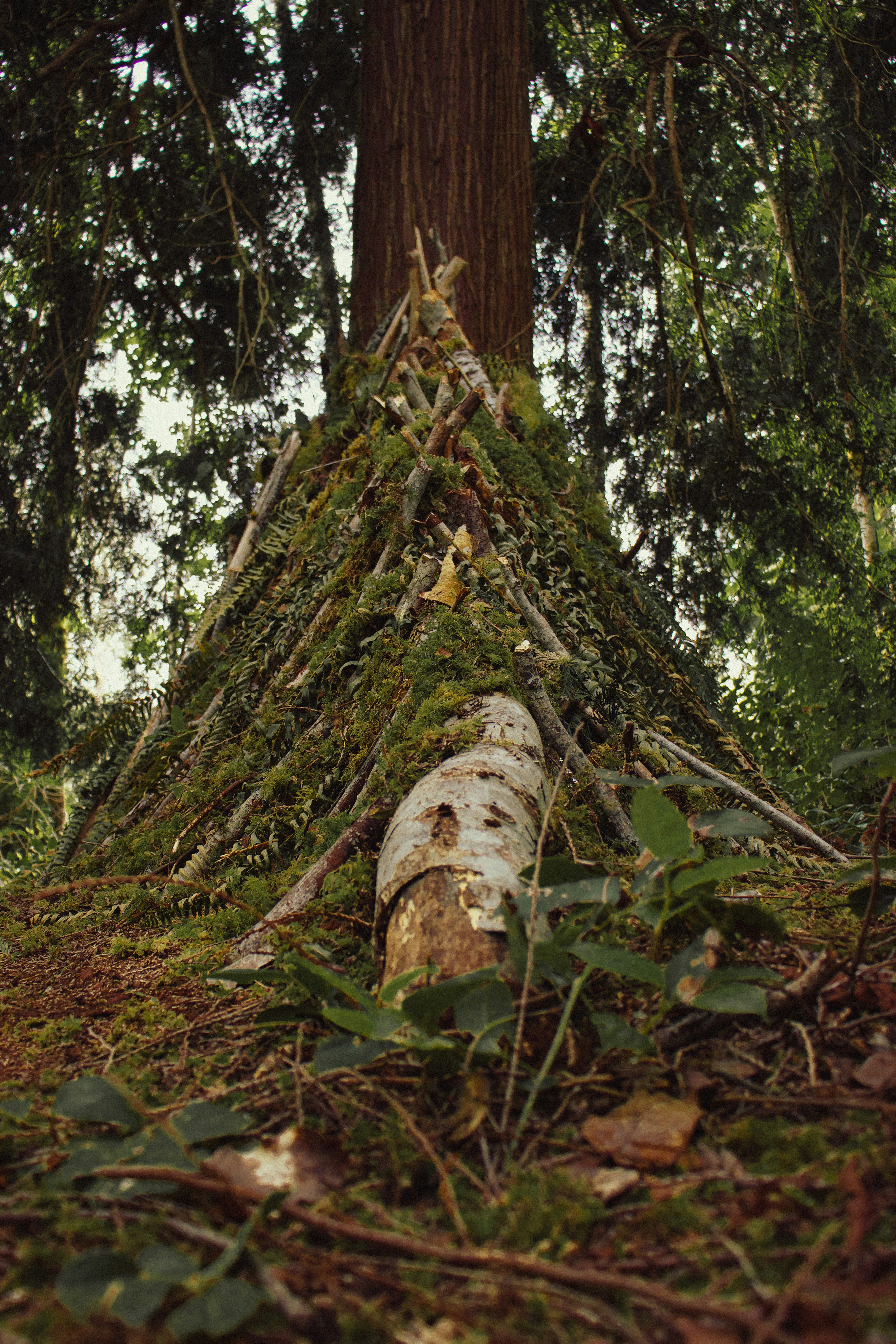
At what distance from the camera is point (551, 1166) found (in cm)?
91

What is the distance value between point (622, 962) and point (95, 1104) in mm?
661

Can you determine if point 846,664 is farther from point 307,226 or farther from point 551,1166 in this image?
point 307,226

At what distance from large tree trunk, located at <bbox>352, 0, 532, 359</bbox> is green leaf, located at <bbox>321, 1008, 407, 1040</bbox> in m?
3.99

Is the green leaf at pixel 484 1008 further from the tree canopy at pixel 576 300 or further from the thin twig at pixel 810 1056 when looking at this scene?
the tree canopy at pixel 576 300

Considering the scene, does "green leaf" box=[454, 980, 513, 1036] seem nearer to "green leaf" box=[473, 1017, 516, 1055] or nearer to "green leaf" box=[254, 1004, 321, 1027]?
"green leaf" box=[473, 1017, 516, 1055]

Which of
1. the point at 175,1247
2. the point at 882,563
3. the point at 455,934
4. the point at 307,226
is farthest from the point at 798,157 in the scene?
the point at 175,1247

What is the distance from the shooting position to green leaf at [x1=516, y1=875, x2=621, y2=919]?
1.13 meters

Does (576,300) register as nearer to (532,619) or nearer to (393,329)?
(393,329)

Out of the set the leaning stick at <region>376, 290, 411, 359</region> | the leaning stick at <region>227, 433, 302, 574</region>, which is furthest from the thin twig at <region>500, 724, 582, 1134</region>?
→ the leaning stick at <region>376, 290, 411, 359</region>

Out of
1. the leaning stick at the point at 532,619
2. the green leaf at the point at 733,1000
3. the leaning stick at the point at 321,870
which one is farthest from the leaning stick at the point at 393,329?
the green leaf at the point at 733,1000

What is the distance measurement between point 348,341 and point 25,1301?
4.64 metres

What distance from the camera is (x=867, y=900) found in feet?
4.38

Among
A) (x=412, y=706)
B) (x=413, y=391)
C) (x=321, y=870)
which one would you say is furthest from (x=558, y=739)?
(x=413, y=391)

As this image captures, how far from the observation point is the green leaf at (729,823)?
4.10ft
